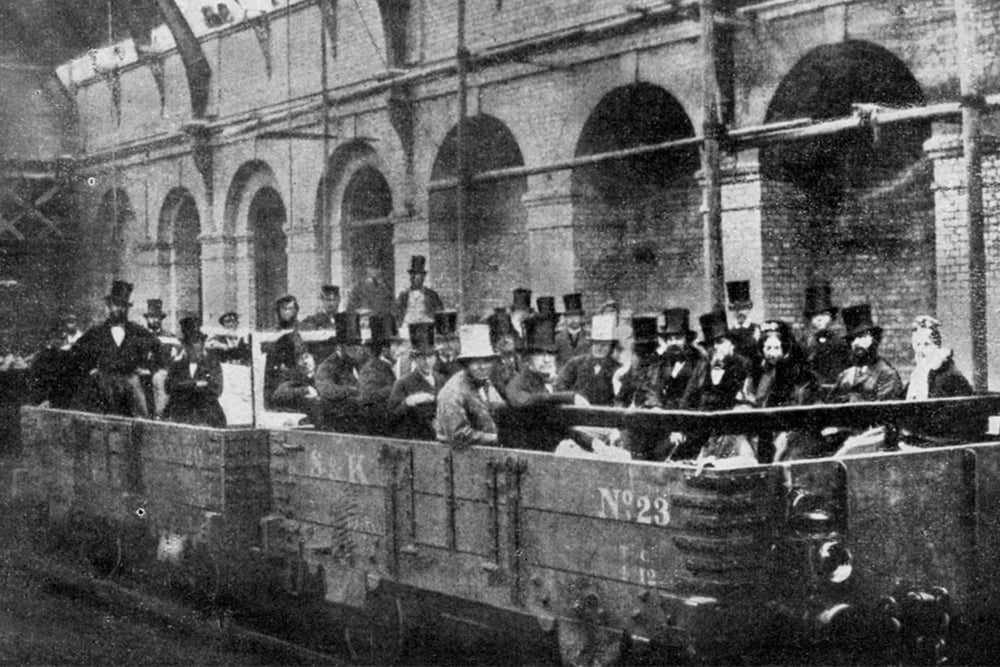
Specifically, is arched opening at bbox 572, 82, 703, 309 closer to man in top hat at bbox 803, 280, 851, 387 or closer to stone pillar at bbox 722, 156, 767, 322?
stone pillar at bbox 722, 156, 767, 322

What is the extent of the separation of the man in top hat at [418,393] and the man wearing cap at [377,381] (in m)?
0.19

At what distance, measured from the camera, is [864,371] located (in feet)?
28.8

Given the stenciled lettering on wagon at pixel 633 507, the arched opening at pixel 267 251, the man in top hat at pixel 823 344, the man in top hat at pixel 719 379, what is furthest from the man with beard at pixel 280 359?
the arched opening at pixel 267 251

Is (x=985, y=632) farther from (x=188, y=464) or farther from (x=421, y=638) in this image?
(x=188, y=464)

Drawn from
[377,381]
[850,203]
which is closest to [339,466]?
[377,381]

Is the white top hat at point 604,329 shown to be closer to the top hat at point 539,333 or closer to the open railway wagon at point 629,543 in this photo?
the top hat at point 539,333

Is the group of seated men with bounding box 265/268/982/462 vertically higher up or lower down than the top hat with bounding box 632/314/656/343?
lower down

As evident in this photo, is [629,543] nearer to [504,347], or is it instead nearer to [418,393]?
[418,393]

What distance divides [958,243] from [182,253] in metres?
18.3

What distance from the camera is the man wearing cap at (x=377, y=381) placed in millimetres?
8719

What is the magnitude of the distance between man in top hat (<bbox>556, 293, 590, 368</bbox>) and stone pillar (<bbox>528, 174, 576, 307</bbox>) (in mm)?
2791

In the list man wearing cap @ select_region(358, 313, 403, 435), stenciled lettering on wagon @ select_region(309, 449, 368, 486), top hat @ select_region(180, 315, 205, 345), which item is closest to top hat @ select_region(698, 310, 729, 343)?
man wearing cap @ select_region(358, 313, 403, 435)

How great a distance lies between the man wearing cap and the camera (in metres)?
8.72

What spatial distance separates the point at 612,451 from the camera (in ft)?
21.6
